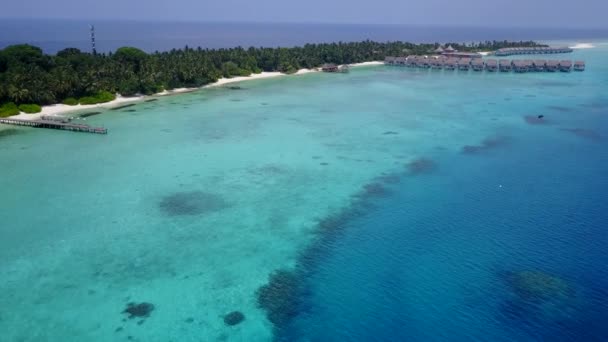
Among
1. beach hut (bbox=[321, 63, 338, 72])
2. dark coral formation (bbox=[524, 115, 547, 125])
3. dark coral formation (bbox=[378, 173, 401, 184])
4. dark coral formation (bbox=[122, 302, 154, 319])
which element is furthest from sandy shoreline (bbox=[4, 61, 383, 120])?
dark coral formation (bbox=[524, 115, 547, 125])

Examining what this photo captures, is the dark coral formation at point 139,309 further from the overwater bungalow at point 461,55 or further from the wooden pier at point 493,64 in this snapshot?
the overwater bungalow at point 461,55

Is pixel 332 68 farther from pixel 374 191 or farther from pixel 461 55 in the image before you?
pixel 374 191

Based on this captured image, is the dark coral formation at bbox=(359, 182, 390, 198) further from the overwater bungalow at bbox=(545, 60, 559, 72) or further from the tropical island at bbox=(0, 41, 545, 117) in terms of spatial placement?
the overwater bungalow at bbox=(545, 60, 559, 72)

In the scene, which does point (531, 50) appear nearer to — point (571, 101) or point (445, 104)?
point (571, 101)

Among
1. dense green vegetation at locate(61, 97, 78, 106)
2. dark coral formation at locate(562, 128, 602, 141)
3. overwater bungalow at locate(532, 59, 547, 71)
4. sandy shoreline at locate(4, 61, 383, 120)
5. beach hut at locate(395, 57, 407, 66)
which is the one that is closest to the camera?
dark coral formation at locate(562, 128, 602, 141)

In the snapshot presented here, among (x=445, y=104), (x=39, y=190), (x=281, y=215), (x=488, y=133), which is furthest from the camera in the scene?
(x=445, y=104)

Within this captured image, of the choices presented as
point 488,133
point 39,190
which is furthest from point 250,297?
point 488,133

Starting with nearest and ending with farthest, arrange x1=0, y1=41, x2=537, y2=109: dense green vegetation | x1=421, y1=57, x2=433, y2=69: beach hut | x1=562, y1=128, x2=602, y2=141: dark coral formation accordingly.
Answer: x1=562, y1=128, x2=602, y2=141: dark coral formation < x1=0, y1=41, x2=537, y2=109: dense green vegetation < x1=421, y1=57, x2=433, y2=69: beach hut
